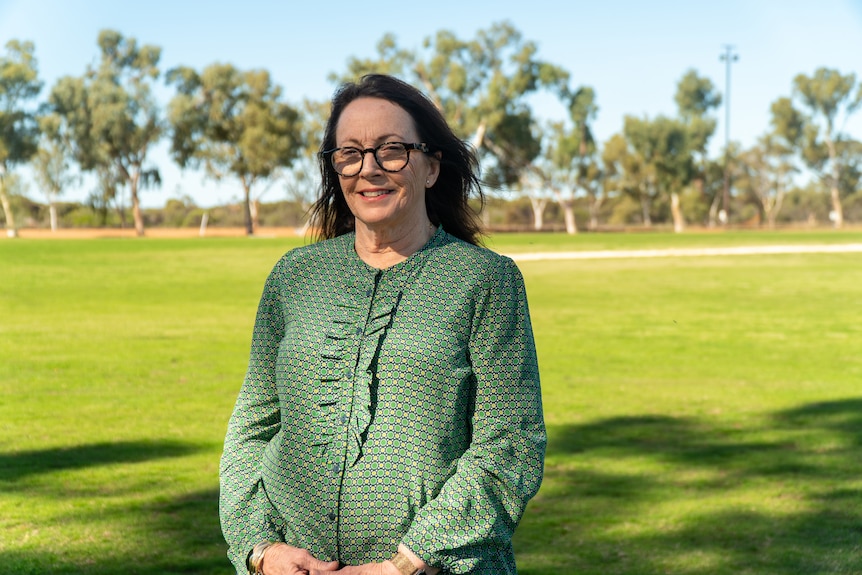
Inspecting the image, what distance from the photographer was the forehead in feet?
7.25

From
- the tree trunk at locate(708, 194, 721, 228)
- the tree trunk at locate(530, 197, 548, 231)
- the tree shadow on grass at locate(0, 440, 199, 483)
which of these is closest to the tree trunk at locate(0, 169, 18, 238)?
the tree trunk at locate(530, 197, 548, 231)

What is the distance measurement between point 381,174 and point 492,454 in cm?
62

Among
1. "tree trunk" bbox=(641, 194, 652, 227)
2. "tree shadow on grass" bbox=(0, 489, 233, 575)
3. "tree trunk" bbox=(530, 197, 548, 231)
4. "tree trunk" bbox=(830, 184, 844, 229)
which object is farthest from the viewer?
"tree trunk" bbox=(830, 184, 844, 229)

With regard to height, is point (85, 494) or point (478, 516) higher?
point (478, 516)

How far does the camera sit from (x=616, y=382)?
11.0 m

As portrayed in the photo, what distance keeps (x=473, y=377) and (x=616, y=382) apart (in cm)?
909

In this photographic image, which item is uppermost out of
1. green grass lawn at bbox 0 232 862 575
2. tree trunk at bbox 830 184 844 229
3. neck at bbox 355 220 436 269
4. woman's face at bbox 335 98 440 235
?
woman's face at bbox 335 98 440 235

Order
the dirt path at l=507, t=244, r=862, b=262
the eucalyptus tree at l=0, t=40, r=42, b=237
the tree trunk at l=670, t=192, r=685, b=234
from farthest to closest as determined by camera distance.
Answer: the tree trunk at l=670, t=192, r=685, b=234 → the eucalyptus tree at l=0, t=40, r=42, b=237 → the dirt path at l=507, t=244, r=862, b=262

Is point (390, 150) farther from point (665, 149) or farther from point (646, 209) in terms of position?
point (646, 209)

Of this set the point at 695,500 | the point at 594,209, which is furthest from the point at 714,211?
the point at 695,500

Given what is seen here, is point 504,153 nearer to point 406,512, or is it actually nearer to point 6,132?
point 6,132

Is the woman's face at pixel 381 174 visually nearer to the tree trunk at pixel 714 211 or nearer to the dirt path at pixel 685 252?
→ the dirt path at pixel 685 252

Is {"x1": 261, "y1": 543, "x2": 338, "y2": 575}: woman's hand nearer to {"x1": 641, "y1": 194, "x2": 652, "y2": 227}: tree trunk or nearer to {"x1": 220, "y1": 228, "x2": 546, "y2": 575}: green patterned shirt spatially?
{"x1": 220, "y1": 228, "x2": 546, "y2": 575}: green patterned shirt

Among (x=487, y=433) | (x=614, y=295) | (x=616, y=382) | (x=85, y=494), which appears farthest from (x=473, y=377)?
(x=614, y=295)
